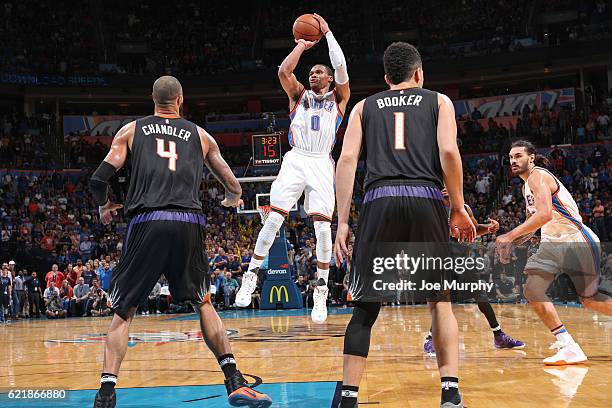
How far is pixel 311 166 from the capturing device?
6871 millimetres

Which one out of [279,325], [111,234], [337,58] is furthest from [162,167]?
[111,234]

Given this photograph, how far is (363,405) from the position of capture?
425 centimetres

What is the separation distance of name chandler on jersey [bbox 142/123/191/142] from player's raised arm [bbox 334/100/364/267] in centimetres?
129

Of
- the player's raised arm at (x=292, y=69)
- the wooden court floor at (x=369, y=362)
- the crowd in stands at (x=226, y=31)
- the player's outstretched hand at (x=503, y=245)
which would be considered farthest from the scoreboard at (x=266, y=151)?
the crowd in stands at (x=226, y=31)

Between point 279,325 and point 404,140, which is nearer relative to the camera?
point 404,140

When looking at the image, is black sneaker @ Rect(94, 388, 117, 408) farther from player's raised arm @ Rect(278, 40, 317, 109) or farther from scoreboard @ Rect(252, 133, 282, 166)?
scoreboard @ Rect(252, 133, 282, 166)

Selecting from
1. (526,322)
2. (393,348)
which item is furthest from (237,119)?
(393,348)

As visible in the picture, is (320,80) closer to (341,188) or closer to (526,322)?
(341,188)

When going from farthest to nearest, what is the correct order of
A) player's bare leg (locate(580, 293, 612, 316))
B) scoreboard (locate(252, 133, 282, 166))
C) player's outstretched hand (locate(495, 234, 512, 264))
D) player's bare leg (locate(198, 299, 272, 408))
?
scoreboard (locate(252, 133, 282, 166)) < player's bare leg (locate(580, 293, 612, 316)) < player's outstretched hand (locate(495, 234, 512, 264)) < player's bare leg (locate(198, 299, 272, 408))

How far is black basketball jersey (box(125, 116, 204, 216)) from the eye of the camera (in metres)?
4.41

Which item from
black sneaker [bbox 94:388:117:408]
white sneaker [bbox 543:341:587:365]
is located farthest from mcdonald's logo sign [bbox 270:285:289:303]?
black sneaker [bbox 94:388:117:408]

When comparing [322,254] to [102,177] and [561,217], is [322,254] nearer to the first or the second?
[561,217]

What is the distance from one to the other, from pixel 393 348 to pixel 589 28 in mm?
24163

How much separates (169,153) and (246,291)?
2.60 meters
